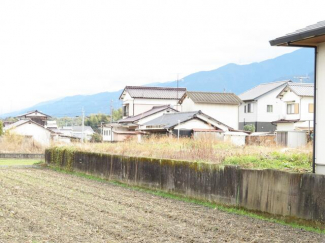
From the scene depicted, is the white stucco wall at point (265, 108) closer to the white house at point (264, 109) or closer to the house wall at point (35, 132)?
the white house at point (264, 109)

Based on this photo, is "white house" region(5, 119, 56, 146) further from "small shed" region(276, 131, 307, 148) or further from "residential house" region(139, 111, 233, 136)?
"small shed" region(276, 131, 307, 148)

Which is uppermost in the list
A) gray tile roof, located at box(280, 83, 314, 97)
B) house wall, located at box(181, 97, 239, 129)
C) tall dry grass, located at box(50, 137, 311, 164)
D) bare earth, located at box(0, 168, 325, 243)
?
gray tile roof, located at box(280, 83, 314, 97)

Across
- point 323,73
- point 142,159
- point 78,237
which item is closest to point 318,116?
point 323,73

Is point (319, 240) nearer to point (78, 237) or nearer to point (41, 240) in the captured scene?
point (78, 237)

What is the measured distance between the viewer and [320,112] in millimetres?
10352

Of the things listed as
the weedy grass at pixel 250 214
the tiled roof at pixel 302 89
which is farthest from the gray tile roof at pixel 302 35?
the tiled roof at pixel 302 89

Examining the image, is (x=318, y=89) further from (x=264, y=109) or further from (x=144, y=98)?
(x=144, y=98)

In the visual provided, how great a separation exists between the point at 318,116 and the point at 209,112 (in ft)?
112

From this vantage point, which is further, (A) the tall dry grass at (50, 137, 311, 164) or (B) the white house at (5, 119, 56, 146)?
(B) the white house at (5, 119, 56, 146)

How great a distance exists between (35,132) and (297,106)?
32.3 metres

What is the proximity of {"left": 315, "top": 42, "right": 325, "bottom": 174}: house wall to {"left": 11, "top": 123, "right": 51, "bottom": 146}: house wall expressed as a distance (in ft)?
165

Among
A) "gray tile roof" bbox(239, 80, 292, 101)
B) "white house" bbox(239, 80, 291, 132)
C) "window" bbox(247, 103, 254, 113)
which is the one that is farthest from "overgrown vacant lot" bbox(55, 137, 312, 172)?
"gray tile roof" bbox(239, 80, 292, 101)

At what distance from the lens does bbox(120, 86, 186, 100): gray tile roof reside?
54.9m

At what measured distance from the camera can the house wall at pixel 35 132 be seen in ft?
190
